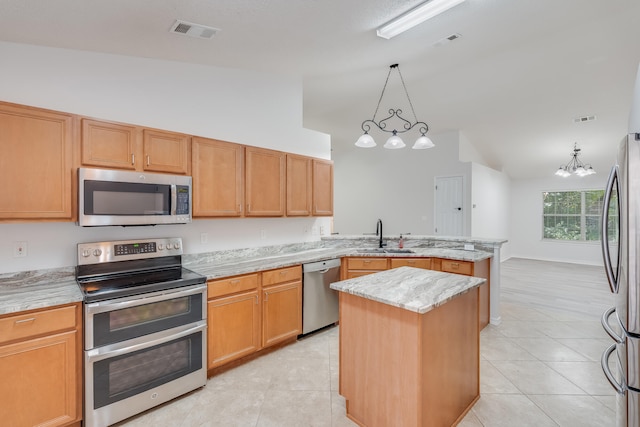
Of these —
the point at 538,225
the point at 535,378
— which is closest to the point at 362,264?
the point at 535,378

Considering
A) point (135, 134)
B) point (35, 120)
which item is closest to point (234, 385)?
point (135, 134)

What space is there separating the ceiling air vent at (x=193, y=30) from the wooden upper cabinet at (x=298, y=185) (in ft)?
4.86

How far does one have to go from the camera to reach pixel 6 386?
1.74m

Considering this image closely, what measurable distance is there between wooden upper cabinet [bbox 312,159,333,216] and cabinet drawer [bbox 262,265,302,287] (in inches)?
37.3

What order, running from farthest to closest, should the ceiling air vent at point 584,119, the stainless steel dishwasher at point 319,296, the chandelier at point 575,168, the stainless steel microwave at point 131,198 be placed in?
1. the chandelier at point 575,168
2. the ceiling air vent at point 584,119
3. the stainless steel dishwasher at point 319,296
4. the stainless steel microwave at point 131,198

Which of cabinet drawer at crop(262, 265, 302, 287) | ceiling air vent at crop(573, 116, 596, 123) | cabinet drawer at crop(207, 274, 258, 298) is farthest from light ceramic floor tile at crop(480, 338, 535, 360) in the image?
ceiling air vent at crop(573, 116, 596, 123)

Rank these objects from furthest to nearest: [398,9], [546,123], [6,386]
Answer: [546,123] < [398,9] < [6,386]

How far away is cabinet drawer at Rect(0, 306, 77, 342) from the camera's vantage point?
1.74 metres

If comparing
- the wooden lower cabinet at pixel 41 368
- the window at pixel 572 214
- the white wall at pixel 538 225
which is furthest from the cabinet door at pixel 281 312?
the window at pixel 572 214

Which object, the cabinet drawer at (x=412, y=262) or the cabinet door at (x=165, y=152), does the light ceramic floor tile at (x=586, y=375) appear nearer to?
the cabinet drawer at (x=412, y=262)

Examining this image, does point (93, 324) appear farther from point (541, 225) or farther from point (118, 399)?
point (541, 225)

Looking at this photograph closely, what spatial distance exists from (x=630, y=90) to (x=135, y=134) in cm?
684

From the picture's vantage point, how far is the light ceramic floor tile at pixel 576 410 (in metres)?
2.10

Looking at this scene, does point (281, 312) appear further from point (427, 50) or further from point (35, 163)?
point (427, 50)
